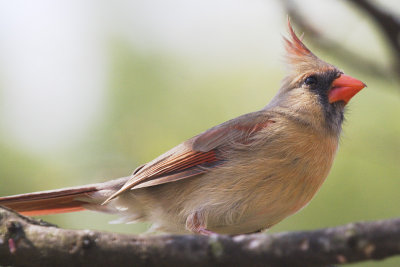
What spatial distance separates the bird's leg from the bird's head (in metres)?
1.16

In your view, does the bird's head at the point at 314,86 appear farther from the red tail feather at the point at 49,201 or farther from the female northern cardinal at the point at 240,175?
the red tail feather at the point at 49,201

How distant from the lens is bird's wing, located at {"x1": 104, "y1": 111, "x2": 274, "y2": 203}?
3.64 m

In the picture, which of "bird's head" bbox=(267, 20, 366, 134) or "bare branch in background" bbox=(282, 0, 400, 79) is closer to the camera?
"bare branch in background" bbox=(282, 0, 400, 79)

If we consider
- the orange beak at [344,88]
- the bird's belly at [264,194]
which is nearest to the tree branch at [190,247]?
the bird's belly at [264,194]

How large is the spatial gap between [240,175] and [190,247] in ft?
4.83

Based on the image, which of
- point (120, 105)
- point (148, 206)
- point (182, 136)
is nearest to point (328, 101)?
point (148, 206)

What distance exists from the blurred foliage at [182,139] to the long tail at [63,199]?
733mm

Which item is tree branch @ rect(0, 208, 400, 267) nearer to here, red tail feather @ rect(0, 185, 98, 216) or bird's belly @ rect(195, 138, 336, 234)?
red tail feather @ rect(0, 185, 98, 216)

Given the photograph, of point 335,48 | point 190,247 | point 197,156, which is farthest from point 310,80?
point 190,247

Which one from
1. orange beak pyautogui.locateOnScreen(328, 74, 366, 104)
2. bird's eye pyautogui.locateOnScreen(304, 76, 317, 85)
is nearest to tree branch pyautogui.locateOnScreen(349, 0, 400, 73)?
orange beak pyautogui.locateOnScreen(328, 74, 366, 104)

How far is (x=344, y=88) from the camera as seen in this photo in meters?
4.08

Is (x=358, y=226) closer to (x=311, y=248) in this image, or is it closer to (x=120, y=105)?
(x=311, y=248)

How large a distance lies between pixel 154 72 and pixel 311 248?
4883 mm

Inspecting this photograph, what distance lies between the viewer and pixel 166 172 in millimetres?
3654
